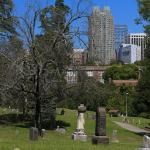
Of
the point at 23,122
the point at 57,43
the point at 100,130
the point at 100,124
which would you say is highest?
the point at 57,43

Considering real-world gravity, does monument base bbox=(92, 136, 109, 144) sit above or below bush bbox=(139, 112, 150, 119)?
below

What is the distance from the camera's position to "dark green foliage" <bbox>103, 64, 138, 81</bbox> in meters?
180

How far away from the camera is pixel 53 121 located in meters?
50.9

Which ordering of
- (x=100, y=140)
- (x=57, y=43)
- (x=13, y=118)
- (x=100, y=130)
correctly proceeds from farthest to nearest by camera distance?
(x=13, y=118)
(x=57, y=43)
(x=100, y=130)
(x=100, y=140)

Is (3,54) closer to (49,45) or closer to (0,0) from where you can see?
(49,45)

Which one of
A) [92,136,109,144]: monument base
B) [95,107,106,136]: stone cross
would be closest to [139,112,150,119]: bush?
[95,107,106,136]: stone cross

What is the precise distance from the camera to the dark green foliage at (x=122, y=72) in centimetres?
18038

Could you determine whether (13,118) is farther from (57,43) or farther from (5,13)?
(57,43)

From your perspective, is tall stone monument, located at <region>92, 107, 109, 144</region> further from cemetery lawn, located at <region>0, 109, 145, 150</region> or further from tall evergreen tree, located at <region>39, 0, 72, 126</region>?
tall evergreen tree, located at <region>39, 0, 72, 126</region>

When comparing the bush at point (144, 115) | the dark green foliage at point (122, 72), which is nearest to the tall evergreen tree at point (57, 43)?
the bush at point (144, 115)

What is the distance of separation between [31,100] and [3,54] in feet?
21.6

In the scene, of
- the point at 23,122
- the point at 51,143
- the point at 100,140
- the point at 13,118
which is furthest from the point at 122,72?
the point at 51,143

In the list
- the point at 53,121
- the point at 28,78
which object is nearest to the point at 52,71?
the point at 28,78

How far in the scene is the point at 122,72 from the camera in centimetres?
18175
